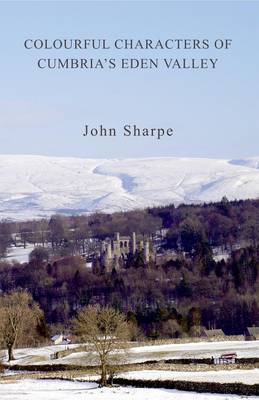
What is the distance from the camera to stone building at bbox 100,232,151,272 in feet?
531

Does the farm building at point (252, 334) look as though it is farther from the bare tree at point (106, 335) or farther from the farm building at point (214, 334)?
the bare tree at point (106, 335)

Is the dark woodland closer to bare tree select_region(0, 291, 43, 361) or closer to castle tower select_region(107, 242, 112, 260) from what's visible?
bare tree select_region(0, 291, 43, 361)

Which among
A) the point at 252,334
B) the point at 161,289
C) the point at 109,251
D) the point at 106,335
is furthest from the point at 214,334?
the point at 109,251

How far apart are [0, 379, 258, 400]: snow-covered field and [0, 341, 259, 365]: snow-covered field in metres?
11.0

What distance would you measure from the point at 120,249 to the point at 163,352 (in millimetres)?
118936

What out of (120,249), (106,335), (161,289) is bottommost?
(106,335)

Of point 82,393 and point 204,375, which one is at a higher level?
point 204,375

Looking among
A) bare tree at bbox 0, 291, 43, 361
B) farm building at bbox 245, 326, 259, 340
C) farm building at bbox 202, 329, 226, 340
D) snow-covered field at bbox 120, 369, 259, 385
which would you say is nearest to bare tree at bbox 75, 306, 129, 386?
snow-covered field at bbox 120, 369, 259, 385

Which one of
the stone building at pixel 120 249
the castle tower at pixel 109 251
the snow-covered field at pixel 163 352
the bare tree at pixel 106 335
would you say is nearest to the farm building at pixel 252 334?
the snow-covered field at pixel 163 352

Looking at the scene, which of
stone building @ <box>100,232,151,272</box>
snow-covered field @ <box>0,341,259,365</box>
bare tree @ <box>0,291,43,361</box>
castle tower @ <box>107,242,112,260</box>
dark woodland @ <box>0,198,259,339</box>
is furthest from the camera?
castle tower @ <box>107,242,112,260</box>

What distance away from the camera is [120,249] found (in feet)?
614

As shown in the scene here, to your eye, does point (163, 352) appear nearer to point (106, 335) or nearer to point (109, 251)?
point (106, 335)

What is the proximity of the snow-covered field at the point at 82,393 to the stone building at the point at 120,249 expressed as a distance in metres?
96.1

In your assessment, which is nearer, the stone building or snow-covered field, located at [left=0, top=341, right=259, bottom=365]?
snow-covered field, located at [left=0, top=341, right=259, bottom=365]
